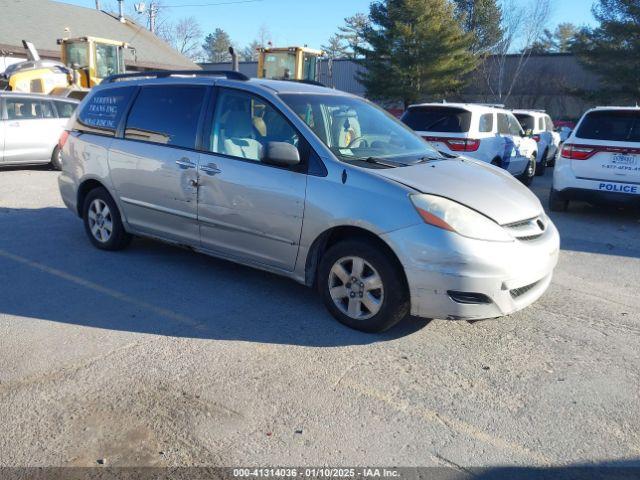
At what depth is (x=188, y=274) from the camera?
5781 millimetres

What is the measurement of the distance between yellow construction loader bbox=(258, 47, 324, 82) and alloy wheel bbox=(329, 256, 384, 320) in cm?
1376

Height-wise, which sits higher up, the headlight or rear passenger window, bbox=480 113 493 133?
rear passenger window, bbox=480 113 493 133

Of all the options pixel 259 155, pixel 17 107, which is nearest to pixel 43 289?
pixel 259 155

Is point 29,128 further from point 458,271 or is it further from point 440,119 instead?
point 458,271

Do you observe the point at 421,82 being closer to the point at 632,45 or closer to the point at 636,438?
the point at 632,45

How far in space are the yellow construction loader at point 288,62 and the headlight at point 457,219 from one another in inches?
549

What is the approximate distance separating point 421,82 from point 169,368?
32.4 m

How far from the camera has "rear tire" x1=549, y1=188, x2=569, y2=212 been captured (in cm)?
963

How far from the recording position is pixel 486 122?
36.5 ft

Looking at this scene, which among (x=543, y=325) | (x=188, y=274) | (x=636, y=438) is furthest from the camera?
(x=188, y=274)

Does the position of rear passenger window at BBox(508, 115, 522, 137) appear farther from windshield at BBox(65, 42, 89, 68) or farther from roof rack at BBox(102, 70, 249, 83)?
windshield at BBox(65, 42, 89, 68)

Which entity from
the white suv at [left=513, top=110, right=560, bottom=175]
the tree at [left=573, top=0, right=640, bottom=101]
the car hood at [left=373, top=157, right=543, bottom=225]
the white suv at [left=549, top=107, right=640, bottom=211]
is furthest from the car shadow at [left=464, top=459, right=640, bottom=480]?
the tree at [left=573, top=0, right=640, bottom=101]

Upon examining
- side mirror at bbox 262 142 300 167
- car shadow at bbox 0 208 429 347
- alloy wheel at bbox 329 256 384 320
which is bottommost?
car shadow at bbox 0 208 429 347

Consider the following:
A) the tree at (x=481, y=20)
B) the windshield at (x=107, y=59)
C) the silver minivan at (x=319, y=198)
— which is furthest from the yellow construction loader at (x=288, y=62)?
the tree at (x=481, y=20)
